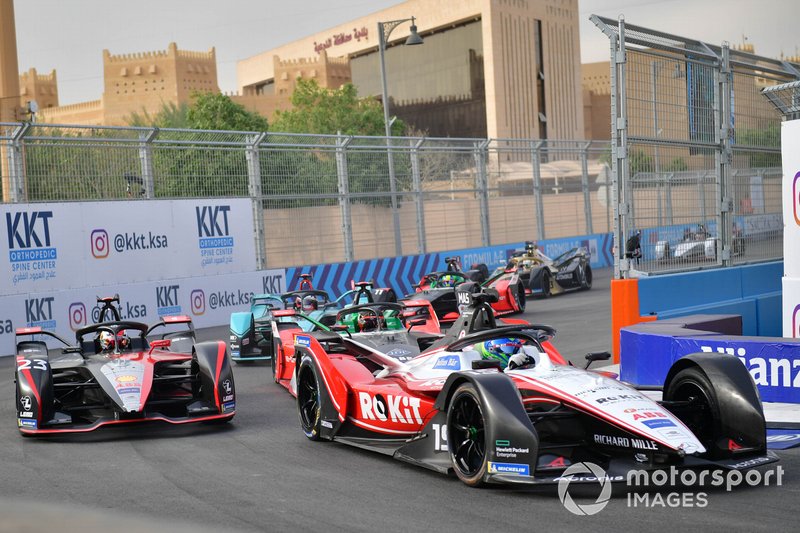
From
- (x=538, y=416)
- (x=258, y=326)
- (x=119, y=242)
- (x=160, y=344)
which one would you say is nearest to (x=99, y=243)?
(x=119, y=242)

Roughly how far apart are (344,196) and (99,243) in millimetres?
6660

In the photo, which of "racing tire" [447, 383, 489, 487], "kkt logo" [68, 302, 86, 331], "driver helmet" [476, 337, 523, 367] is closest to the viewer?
"racing tire" [447, 383, 489, 487]

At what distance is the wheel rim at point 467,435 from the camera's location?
6.37 meters

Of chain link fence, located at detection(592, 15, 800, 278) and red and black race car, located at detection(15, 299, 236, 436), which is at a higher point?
chain link fence, located at detection(592, 15, 800, 278)

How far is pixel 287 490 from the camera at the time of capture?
6.56 meters

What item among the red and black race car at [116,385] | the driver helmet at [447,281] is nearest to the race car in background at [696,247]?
the driver helmet at [447,281]

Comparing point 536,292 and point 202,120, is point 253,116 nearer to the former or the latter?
point 202,120

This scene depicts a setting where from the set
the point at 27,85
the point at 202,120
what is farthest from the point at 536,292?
the point at 27,85

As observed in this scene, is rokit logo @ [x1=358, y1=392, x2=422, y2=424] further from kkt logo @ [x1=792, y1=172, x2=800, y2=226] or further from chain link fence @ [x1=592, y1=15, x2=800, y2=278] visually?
kkt logo @ [x1=792, y1=172, x2=800, y2=226]

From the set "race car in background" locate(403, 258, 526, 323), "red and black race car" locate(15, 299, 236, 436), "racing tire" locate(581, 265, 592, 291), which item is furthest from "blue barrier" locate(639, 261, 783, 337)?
"racing tire" locate(581, 265, 592, 291)

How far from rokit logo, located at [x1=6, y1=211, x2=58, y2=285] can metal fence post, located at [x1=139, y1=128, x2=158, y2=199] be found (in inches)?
98.3

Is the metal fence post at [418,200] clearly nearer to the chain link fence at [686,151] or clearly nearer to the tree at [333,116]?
the chain link fence at [686,151]

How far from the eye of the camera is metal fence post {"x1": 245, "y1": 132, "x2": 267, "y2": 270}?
2086 cm

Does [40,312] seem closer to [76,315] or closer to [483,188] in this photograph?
[76,315]
